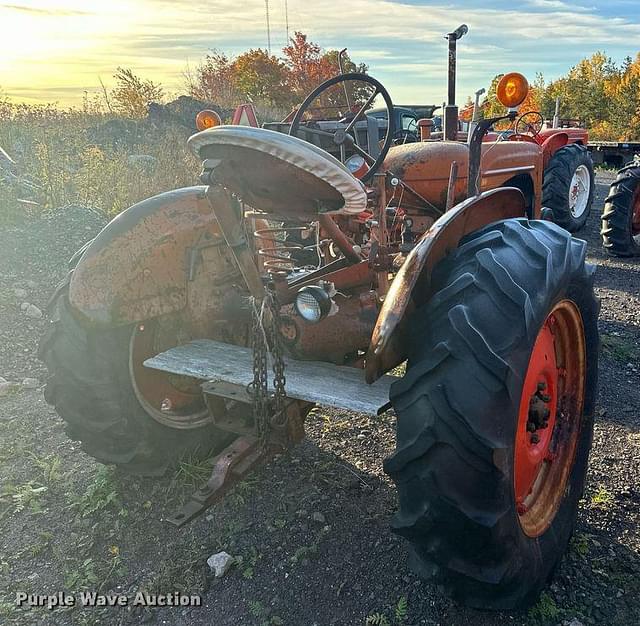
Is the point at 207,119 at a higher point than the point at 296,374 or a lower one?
higher

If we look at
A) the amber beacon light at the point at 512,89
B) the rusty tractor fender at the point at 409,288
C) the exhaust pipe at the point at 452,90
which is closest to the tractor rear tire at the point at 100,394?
the rusty tractor fender at the point at 409,288

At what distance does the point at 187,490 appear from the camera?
2.83 metres

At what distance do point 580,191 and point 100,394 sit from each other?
754 cm

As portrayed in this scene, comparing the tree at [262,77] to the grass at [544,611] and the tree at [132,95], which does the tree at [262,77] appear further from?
the grass at [544,611]

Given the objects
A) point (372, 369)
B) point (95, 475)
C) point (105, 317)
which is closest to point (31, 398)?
point (95, 475)

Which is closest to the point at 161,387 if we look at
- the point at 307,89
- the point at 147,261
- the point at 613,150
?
the point at 147,261

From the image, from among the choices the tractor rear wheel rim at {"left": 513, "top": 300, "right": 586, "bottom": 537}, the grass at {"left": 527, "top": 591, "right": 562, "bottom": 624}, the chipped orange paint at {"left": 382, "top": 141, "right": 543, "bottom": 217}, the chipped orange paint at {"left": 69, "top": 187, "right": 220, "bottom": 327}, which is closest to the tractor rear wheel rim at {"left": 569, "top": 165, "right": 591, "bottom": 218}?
the chipped orange paint at {"left": 382, "top": 141, "right": 543, "bottom": 217}

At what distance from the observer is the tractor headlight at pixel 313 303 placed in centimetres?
218

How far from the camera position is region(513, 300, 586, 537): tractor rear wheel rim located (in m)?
2.02

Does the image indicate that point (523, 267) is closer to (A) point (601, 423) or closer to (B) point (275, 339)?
(B) point (275, 339)

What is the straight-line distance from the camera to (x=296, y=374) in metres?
2.26

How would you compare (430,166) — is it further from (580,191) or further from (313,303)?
(580,191)

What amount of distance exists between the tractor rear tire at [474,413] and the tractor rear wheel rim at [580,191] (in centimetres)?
669

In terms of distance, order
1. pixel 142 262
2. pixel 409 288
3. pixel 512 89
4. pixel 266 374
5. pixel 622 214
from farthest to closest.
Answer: pixel 622 214, pixel 512 89, pixel 142 262, pixel 266 374, pixel 409 288
